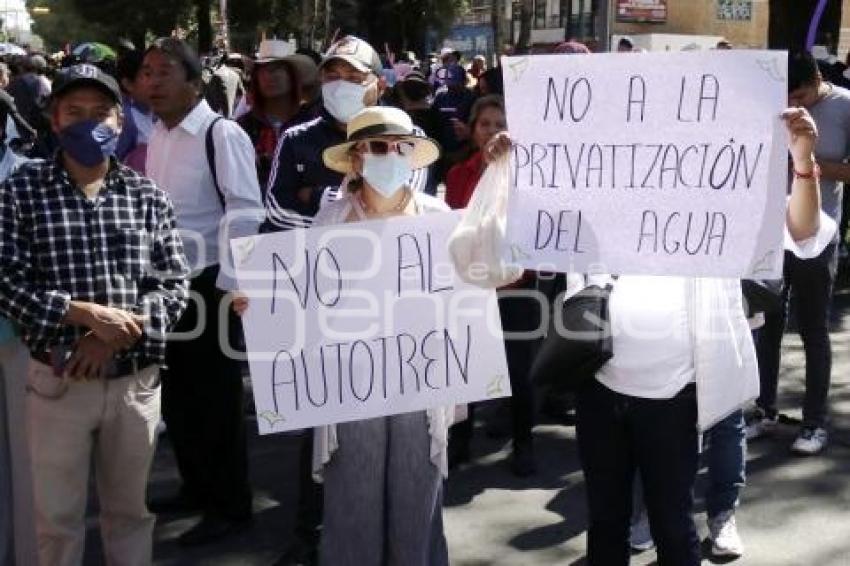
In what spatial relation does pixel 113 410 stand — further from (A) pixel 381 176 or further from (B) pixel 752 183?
(B) pixel 752 183

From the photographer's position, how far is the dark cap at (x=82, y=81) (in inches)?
126

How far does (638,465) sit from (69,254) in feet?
5.96

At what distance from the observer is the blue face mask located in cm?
313

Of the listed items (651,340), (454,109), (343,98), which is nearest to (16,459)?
(343,98)

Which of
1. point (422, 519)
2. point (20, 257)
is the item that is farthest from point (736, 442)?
point (20, 257)

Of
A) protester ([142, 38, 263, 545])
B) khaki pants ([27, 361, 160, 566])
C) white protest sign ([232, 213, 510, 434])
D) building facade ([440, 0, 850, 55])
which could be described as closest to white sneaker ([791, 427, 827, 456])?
white protest sign ([232, 213, 510, 434])

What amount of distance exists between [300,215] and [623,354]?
5.07ft

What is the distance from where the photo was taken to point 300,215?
4.07 m

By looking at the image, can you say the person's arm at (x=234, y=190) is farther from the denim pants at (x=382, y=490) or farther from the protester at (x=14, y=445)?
the denim pants at (x=382, y=490)

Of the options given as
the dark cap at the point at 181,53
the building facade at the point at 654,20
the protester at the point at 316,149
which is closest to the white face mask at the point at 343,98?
the protester at the point at 316,149

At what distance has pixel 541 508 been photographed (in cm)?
460

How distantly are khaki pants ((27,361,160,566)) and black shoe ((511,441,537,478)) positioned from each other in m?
2.09

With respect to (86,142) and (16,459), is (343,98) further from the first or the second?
(16,459)

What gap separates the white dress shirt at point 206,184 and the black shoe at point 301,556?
113 centimetres
